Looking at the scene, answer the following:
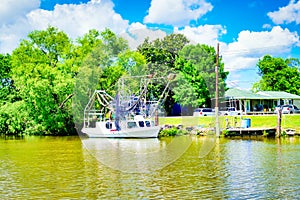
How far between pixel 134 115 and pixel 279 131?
14395mm

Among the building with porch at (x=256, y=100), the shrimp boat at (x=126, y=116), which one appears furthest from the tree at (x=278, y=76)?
the shrimp boat at (x=126, y=116)

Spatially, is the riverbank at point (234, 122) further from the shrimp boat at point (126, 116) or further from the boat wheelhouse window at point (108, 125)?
the boat wheelhouse window at point (108, 125)

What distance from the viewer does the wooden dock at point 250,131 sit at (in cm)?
3919

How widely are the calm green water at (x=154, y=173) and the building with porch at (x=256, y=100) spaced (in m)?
31.4

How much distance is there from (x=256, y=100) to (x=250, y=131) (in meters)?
27.3

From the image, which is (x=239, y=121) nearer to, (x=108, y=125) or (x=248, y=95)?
(x=108, y=125)

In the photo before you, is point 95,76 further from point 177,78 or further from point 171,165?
point 171,165

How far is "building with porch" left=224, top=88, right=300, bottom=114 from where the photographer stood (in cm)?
6265

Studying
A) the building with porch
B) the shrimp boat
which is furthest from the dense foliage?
the building with porch

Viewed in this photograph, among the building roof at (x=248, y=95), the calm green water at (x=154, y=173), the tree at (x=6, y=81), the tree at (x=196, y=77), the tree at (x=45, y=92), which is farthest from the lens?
the building roof at (x=248, y=95)

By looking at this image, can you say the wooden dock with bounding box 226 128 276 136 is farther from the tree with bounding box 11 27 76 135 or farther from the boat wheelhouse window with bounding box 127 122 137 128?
the tree with bounding box 11 27 76 135

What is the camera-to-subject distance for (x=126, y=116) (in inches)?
1725

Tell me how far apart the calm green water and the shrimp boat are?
11.1 metres

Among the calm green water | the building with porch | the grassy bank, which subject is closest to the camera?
the calm green water
